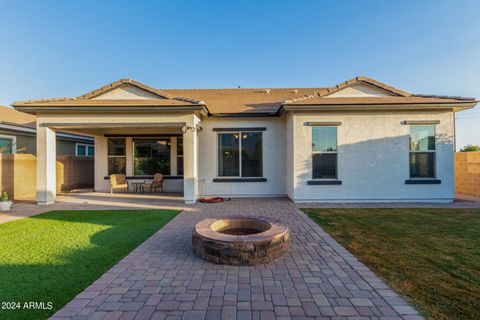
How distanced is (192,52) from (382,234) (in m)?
15.4

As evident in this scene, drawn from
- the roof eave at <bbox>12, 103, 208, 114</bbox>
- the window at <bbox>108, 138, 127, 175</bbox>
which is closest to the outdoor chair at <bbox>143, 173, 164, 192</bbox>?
the window at <bbox>108, 138, 127, 175</bbox>

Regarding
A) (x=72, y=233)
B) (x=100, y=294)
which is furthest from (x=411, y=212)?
(x=72, y=233)

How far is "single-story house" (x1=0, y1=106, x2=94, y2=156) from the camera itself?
43.1 ft

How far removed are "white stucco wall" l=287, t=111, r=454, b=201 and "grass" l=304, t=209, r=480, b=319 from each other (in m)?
1.35

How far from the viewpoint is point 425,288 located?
3.21 meters

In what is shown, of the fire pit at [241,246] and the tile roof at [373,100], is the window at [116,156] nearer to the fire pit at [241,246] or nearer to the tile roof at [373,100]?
the tile roof at [373,100]

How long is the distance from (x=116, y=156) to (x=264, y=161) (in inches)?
324

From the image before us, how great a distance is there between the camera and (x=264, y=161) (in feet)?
35.2

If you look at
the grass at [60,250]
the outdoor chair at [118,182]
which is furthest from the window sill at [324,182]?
the outdoor chair at [118,182]

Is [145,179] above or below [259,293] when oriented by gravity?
A: above

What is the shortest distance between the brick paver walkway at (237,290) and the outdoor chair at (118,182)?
8470 millimetres

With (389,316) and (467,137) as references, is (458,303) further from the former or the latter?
(467,137)

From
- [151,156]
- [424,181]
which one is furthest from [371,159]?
[151,156]

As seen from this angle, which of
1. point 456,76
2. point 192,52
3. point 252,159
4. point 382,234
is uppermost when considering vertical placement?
point 192,52
